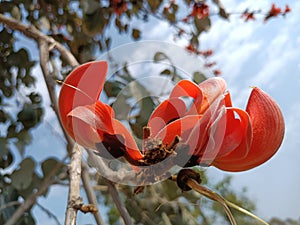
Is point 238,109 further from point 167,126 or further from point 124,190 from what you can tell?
point 124,190

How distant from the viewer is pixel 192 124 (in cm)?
35

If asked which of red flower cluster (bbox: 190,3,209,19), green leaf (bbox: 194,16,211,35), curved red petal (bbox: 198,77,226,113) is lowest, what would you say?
curved red petal (bbox: 198,77,226,113)

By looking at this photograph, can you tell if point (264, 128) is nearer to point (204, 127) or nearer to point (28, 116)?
point (204, 127)

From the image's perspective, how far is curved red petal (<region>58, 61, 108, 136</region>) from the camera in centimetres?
35

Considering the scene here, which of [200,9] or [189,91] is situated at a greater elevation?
[200,9]

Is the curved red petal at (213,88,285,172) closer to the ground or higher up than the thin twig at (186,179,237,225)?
higher up

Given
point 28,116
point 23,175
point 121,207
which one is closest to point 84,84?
point 121,207

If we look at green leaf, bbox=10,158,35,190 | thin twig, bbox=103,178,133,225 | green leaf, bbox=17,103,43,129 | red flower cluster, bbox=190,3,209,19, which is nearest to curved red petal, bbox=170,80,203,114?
thin twig, bbox=103,178,133,225

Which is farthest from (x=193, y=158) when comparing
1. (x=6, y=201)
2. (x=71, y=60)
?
(x=6, y=201)

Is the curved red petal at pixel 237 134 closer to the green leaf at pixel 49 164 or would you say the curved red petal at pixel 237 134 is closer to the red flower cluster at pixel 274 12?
the green leaf at pixel 49 164

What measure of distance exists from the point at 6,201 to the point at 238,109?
77cm

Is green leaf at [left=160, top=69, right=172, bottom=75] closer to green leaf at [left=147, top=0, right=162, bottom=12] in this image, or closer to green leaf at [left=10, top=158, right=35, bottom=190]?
green leaf at [left=10, top=158, right=35, bottom=190]

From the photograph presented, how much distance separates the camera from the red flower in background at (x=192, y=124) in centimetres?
35

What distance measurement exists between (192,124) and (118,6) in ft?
3.76
